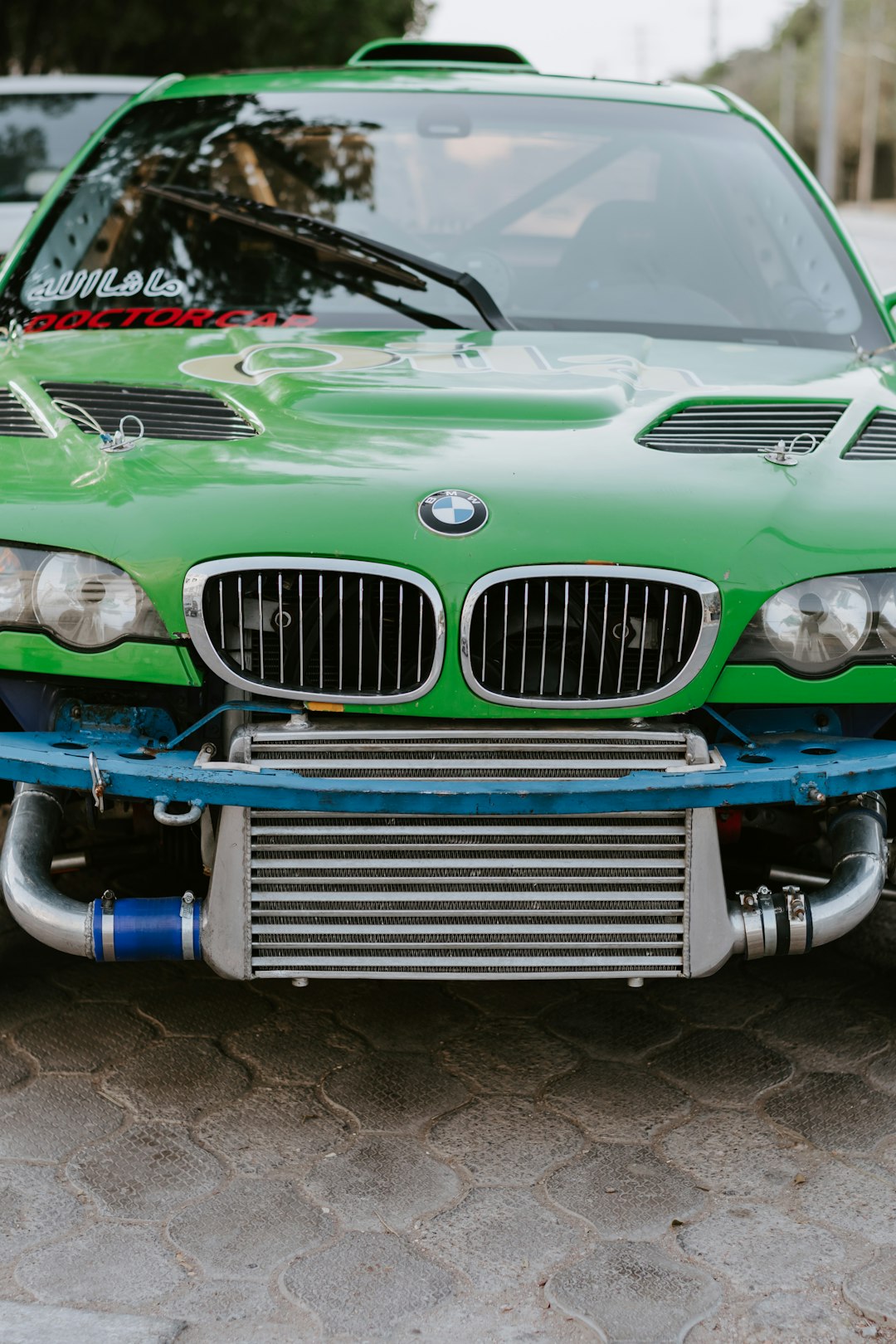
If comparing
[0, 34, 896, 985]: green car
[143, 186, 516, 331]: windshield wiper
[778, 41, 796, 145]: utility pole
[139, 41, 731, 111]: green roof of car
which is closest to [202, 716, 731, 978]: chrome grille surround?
[0, 34, 896, 985]: green car

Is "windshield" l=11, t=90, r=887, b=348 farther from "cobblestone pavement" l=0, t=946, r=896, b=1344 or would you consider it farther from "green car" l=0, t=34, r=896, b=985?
"cobblestone pavement" l=0, t=946, r=896, b=1344

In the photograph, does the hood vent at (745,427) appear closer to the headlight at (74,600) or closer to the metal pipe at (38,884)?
the headlight at (74,600)

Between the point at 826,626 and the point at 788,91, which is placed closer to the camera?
the point at 826,626

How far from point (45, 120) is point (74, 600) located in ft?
26.2

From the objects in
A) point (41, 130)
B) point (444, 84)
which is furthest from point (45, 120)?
point (444, 84)

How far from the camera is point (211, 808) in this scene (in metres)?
2.55

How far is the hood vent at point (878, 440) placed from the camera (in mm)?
2770

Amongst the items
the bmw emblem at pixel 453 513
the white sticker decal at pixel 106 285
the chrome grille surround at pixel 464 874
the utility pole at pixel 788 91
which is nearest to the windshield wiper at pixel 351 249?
the white sticker decal at pixel 106 285

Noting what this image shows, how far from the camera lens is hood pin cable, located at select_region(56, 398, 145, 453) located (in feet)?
8.70

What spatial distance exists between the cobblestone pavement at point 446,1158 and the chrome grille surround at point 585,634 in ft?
2.77

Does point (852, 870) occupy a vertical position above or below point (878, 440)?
below

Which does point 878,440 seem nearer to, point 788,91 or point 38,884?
point 38,884

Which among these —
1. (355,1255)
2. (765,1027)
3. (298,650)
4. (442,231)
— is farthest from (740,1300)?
(442,231)

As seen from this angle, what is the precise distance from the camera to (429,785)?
2.41 meters
